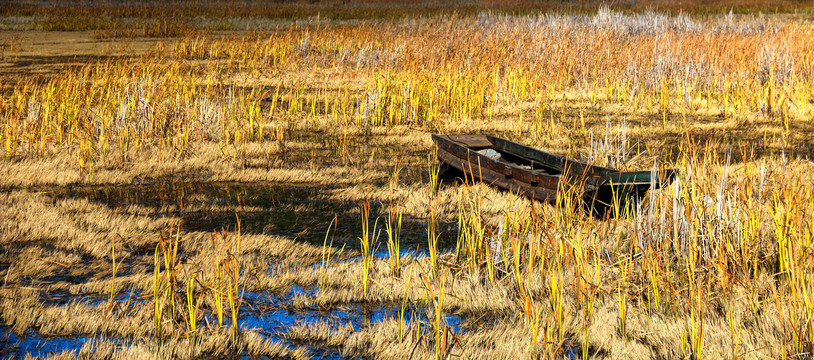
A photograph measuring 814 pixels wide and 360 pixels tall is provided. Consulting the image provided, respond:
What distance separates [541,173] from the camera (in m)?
5.84

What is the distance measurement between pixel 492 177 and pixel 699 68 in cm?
735

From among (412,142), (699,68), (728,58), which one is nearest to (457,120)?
(412,142)

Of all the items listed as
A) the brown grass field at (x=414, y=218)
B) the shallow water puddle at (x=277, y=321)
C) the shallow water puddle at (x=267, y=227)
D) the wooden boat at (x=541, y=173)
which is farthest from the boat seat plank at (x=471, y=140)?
the shallow water puddle at (x=277, y=321)

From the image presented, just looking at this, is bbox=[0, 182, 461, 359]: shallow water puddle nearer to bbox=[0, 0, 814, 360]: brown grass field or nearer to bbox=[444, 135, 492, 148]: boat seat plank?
bbox=[0, 0, 814, 360]: brown grass field

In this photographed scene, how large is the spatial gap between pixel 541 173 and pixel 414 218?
3.64ft

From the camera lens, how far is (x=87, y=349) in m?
3.47

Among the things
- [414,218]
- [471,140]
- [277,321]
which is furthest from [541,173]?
[277,321]

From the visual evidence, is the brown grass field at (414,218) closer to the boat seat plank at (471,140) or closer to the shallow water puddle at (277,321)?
the shallow water puddle at (277,321)

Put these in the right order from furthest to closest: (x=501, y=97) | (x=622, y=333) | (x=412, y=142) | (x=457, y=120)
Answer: (x=501, y=97)
(x=457, y=120)
(x=412, y=142)
(x=622, y=333)

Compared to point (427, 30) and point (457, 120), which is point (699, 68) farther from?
point (427, 30)

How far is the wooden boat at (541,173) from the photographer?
511 cm

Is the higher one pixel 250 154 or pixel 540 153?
pixel 540 153

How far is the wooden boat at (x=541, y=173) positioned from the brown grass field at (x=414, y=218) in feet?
0.49

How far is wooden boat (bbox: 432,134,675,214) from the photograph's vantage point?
5.11m
